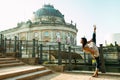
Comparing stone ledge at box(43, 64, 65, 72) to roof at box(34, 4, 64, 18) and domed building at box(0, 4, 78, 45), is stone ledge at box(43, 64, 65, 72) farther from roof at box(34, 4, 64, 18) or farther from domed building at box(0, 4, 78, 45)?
roof at box(34, 4, 64, 18)

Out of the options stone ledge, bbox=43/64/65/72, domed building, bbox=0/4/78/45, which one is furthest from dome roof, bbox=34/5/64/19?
stone ledge, bbox=43/64/65/72

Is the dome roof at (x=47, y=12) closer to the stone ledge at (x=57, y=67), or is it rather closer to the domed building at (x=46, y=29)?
the domed building at (x=46, y=29)

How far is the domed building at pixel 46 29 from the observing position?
7412 cm

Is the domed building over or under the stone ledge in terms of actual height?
over

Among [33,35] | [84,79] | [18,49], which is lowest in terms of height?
[84,79]

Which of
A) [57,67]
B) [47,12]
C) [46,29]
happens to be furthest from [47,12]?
[57,67]

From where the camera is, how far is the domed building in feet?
243

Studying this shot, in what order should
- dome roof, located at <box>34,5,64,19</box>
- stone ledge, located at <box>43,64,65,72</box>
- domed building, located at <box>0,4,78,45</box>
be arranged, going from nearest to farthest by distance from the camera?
stone ledge, located at <box>43,64,65,72</box>, domed building, located at <box>0,4,78,45</box>, dome roof, located at <box>34,5,64,19</box>

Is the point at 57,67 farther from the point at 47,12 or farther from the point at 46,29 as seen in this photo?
the point at 47,12

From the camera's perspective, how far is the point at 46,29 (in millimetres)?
74375

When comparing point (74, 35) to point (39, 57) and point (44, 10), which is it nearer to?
point (44, 10)

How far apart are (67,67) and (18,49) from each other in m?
4.16

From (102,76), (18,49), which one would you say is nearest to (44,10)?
(18,49)

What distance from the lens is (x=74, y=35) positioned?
273 ft
